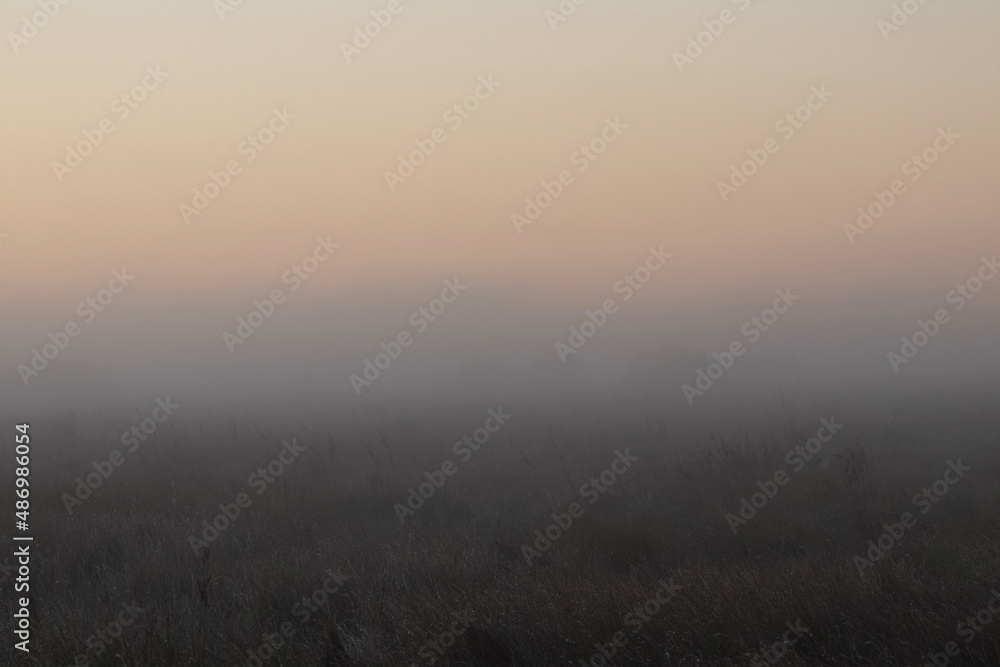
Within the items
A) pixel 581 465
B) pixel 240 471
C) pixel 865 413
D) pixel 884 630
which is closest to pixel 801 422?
pixel 865 413

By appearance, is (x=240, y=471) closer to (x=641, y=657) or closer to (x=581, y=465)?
(x=581, y=465)

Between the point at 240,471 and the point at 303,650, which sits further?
the point at 240,471

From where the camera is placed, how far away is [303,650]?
411cm

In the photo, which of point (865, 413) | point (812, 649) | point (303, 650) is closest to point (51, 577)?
point (303, 650)

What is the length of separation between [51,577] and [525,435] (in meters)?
9.35

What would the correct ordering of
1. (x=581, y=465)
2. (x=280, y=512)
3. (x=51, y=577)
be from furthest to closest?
1. (x=581, y=465)
2. (x=280, y=512)
3. (x=51, y=577)

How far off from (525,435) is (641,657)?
10.4 m

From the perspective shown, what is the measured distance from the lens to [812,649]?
12.3 feet

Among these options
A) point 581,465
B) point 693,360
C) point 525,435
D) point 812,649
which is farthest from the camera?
point 693,360

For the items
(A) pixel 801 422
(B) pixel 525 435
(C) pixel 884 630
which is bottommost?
(B) pixel 525 435

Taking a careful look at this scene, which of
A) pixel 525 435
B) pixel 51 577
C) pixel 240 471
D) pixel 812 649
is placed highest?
pixel 812 649

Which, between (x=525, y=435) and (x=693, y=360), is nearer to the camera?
(x=525, y=435)

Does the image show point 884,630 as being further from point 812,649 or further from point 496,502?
point 496,502

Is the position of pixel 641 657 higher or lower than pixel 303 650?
higher
